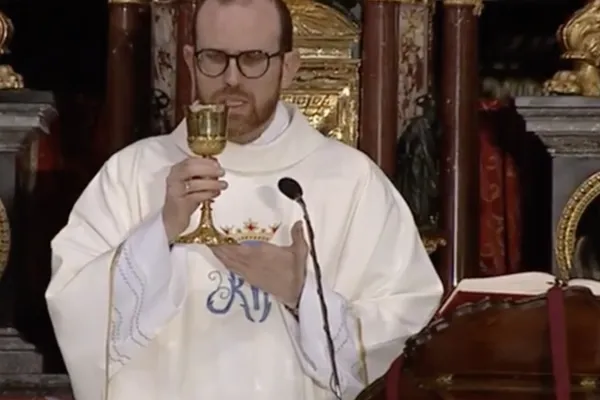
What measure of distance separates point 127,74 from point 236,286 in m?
2.02

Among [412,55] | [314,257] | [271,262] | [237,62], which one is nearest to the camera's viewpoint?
[314,257]

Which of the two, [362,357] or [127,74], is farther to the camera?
[127,74]

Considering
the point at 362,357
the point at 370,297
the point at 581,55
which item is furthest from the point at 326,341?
the point at 581,55

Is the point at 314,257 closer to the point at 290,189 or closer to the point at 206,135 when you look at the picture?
the point at 290,189

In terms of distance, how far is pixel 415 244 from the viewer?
3479 mm

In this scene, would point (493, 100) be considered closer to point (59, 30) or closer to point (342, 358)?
point (59, 30)

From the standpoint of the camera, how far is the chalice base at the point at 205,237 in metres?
3.13

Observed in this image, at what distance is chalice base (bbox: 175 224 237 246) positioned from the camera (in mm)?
3135

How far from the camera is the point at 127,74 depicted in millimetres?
5238

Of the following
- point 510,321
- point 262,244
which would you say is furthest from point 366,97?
point 510,321

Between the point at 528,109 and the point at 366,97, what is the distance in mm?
627

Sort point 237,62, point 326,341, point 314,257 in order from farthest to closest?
point 237,62, point 326,341, point 314,257

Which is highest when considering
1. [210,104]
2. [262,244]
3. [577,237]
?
[210,104]

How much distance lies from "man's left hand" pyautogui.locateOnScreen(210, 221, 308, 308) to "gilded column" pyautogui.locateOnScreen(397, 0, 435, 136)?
7.02ft
